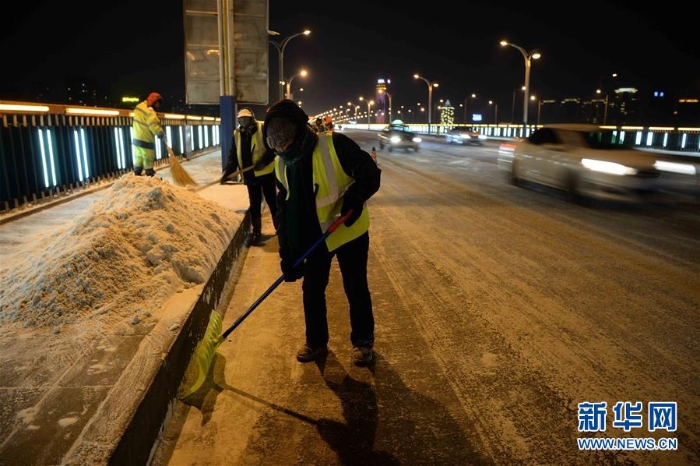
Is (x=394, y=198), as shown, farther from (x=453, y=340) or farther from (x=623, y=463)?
(x=623, y=463)

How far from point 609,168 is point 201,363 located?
32.6ft

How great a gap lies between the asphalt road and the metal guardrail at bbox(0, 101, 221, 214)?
4411 mm

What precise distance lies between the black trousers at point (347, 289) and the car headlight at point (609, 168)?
8.72 metres

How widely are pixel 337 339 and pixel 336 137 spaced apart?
1.73 metres

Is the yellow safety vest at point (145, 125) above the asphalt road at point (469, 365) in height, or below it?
above

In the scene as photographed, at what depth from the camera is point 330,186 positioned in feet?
12.5

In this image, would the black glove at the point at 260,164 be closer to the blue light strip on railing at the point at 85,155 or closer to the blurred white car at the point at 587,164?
the blue light strip on railing at the point at 85,155

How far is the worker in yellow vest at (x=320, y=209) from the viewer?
148 inches

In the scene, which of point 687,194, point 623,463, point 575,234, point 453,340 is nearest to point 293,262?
point 453,340

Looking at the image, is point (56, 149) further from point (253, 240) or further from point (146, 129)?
point (253, 240)

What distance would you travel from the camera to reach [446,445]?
3031mm

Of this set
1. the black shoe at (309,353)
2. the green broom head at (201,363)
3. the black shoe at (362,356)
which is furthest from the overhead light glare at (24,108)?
the black shoe at (362,356)

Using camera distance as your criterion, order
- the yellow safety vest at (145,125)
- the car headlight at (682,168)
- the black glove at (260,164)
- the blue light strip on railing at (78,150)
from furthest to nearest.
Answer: the car headlight at (682,168), the blue light strip on railing at (78,150), the yellow safety vest at (145,125), the black glove at (260,164)

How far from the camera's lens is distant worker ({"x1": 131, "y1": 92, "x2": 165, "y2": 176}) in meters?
10.2
